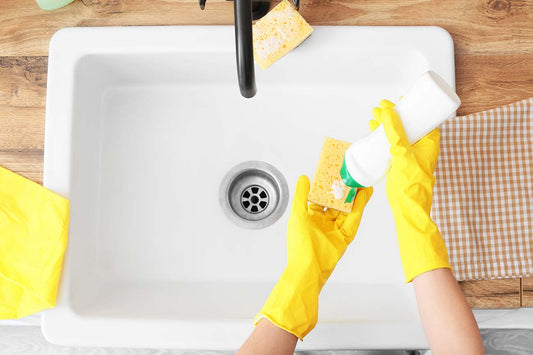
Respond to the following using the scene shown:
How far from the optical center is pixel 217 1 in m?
0.70

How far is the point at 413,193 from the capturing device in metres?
0.61

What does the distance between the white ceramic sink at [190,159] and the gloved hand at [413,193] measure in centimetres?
11

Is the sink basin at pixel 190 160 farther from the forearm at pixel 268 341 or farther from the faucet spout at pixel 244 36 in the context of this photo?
the faucet spout at pixel 244 36

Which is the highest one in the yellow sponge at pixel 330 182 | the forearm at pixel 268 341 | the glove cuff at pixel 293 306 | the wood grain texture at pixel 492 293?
the yellow sponge at pixel 330 182

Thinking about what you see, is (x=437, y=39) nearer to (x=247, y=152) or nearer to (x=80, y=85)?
(x=247, y=152)

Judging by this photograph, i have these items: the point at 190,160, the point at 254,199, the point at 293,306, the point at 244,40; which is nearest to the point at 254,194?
the point at 254,199

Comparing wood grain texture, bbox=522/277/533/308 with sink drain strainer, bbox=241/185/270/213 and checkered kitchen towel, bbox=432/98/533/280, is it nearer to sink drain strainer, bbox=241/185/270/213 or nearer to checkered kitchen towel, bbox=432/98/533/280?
checkered kitchen towel, bbox=432/98/533/280

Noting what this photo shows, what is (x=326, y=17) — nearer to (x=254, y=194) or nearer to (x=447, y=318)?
(x=254, y=194)

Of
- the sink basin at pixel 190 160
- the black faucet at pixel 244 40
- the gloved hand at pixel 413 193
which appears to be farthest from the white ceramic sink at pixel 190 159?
the black faucet at pixel 244 40

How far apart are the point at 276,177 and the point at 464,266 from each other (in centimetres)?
34

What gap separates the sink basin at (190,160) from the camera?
68cm

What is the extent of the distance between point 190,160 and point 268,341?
36 centimetres

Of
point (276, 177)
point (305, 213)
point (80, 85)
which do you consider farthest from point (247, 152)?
point (80, 85)

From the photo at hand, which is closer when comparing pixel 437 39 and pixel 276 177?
pixel 437 39
